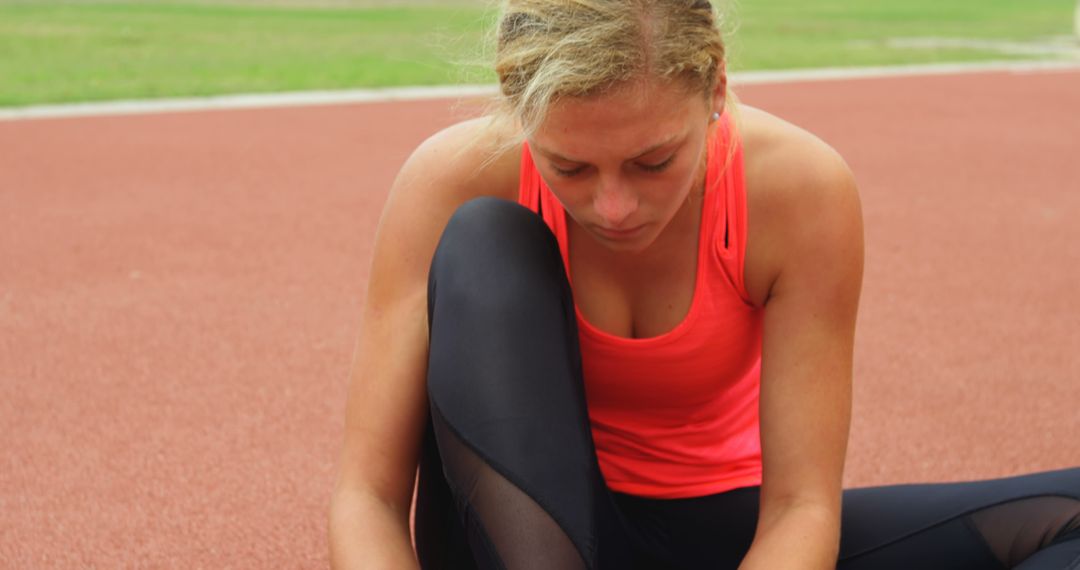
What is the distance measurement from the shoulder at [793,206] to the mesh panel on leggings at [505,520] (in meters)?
0.54

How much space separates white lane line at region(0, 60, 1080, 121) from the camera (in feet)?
32.7

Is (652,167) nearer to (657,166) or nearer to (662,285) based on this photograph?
(657,166)

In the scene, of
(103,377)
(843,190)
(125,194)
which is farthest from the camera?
(125,194)

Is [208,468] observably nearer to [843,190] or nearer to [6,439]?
[6,439]

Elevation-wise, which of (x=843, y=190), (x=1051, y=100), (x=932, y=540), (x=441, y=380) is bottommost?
(x=1051, y=100)

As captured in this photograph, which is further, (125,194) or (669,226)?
(125,194)

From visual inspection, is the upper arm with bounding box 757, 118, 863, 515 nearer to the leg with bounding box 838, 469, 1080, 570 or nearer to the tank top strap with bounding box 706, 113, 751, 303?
the tank top strap with bounding box 706, 113, 751, 303

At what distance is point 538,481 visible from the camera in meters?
1.99

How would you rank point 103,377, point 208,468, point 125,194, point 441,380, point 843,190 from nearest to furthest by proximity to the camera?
point 441,380
point 843,190
point 208,468
point 103,377
point 125,194

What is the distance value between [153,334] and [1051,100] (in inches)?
360

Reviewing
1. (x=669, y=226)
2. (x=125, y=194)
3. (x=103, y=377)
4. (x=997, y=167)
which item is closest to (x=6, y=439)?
(x=103, y=377)

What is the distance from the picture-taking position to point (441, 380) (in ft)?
6.64

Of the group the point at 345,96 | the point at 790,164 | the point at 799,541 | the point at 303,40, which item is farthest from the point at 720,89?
the point at 303,40

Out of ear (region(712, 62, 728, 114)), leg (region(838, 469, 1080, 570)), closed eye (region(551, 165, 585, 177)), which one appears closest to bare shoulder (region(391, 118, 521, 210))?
closed eye (region(551, 165, 585, 177))
